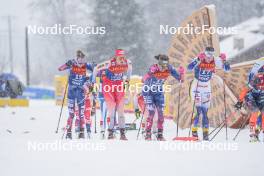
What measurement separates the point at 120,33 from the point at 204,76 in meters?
36.6

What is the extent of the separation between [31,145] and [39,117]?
50.2 ft

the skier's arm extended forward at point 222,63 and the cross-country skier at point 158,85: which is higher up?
the skier's arm extended forward at point 222,63

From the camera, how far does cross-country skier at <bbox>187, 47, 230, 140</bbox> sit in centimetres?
1379

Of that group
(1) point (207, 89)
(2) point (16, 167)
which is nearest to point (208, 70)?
(1) point (207, 89)

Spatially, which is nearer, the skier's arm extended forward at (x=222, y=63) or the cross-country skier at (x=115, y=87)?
the skier's arm extended forward at (x=222, y=63)

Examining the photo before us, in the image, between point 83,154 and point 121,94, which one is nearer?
point 83,154

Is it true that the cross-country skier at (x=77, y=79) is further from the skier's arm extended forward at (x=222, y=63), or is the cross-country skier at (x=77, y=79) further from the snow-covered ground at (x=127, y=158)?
the snow-covered ground at (x=127, y=158)

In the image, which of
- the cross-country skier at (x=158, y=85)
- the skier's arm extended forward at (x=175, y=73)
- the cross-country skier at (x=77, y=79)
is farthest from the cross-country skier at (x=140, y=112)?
the cross-country skier at (x=77, y=79)

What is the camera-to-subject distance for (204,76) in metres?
14.0

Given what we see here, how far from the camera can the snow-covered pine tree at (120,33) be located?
49.8m

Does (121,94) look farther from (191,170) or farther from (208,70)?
(191,170)

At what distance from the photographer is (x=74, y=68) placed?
14719 mm

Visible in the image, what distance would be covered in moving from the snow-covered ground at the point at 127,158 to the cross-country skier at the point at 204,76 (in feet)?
10.6

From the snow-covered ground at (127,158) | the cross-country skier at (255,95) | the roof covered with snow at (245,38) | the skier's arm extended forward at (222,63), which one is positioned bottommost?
the snow-covered ground at (127,158)
